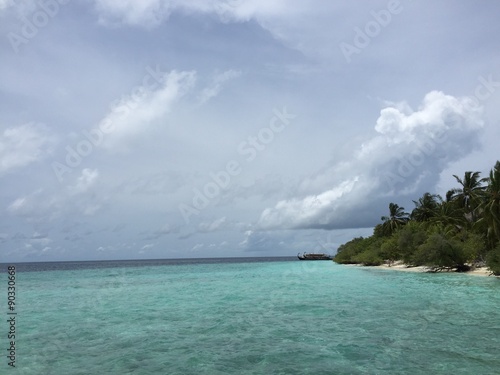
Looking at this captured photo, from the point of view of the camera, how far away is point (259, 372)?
45.2 feet

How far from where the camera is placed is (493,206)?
57438 millimetres

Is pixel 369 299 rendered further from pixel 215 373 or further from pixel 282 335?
pixel 215 373

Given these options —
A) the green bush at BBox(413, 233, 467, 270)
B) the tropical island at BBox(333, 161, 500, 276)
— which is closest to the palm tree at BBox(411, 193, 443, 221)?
the tropical island at BBox(333, 161, 500, 276)

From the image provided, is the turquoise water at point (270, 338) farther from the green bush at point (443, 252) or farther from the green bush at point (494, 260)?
the green bush at point (443, 252)

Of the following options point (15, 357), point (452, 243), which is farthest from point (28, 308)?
point (452, 243)

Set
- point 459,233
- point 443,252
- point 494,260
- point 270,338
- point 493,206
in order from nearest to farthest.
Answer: point 270,338 → point 494,260 → point 493,206 → point 443,252 → point 459,233

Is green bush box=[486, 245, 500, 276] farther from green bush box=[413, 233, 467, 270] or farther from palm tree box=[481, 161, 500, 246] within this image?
green bush box=[413, 233, 467, 270]

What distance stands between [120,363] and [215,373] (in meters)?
3.99

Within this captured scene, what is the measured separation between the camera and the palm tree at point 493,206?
57125 mm

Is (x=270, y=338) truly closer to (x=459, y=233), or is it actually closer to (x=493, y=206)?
(x=493, y=206)

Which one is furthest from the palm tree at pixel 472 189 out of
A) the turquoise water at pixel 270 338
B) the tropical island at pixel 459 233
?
the turquoise water at pixel 270 338

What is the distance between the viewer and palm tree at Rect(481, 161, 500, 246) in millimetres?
57125

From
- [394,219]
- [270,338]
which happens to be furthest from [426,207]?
[270,338]

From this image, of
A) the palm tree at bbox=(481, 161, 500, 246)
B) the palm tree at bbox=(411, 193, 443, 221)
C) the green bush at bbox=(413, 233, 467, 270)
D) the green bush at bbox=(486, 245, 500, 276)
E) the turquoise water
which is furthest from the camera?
the palm tree at bbox=(411, 193, 443, 221)
